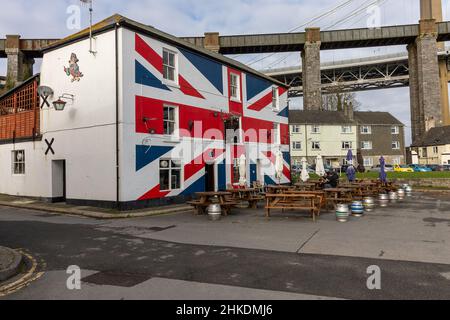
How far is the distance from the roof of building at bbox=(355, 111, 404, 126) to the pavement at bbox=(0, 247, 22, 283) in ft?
199

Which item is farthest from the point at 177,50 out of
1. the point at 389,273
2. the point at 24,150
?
the point at 389,273

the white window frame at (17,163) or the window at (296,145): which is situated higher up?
the window at (296,145)

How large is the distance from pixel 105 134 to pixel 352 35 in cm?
4657

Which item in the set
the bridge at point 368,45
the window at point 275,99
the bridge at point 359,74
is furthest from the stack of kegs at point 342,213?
the bridge at point 359,74

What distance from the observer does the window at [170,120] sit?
17.0m

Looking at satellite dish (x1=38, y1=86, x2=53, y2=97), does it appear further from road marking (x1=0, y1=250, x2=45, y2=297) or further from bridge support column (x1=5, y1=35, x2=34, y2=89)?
bridge support column (x1=5, y1=35, x2=34, y2=89)

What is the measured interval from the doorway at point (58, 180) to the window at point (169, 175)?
5616 mm

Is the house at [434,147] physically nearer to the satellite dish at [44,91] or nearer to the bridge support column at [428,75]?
the bridge support column at [428,75]

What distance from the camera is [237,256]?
7152 mm

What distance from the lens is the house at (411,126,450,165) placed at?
166ft

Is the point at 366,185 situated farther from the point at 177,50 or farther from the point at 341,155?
the point at 341,155

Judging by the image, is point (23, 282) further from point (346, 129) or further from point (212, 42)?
point (346, 129)

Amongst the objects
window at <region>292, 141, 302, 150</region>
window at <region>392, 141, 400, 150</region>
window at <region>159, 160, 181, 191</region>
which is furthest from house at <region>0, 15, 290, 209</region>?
window at <region>392, 141, 400, 150</region>

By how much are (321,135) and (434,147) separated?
16.9 meters
